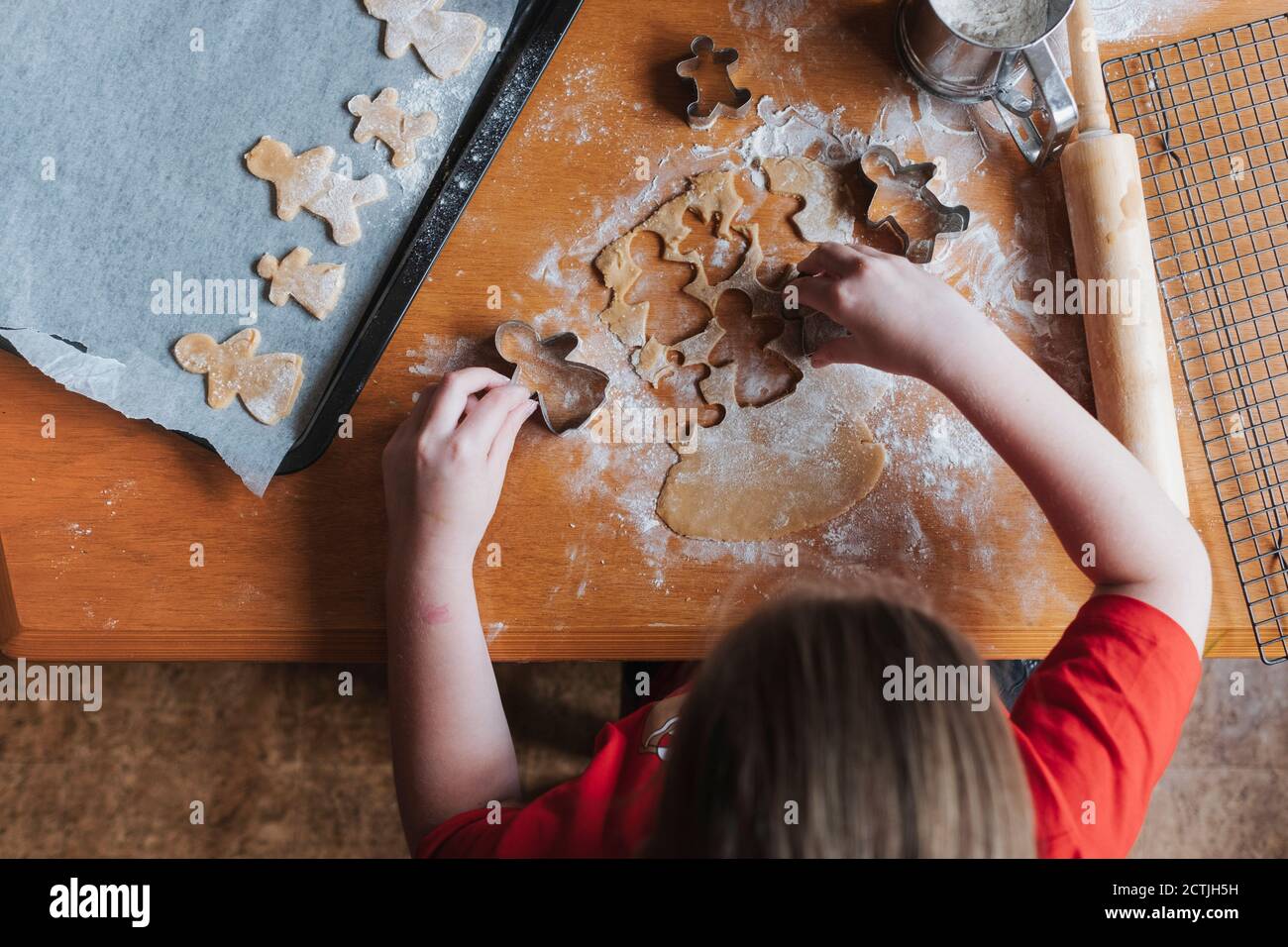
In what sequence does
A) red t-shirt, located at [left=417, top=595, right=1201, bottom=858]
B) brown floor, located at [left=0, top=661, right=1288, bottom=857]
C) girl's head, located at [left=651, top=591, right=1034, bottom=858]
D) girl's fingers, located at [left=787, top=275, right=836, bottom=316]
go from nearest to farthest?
girl's head, located at [left=651, top=591, right=1034, bottom=858], red t-shirt, located at [left=417, top=595, right=1201, bottom=858], girl's fingers, located at [left=787, top=275, right=836, bottom=316], brown floor, located at [left=0, top=661, right=1288, bottom=857]

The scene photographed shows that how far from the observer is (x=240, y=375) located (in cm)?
79

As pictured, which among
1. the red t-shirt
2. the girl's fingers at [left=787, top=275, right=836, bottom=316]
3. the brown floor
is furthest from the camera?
the brown floor

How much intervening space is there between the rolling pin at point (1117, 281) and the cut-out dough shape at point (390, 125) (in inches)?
24.4

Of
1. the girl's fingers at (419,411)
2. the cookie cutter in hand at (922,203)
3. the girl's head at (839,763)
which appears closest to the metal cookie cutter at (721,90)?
the cookie cutter in hand at (922,203)

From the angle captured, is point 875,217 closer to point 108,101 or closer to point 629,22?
point 629,22

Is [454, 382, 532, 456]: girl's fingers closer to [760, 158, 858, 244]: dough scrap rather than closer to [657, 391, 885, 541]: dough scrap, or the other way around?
[657, 391, 885, 541]: dough scrap

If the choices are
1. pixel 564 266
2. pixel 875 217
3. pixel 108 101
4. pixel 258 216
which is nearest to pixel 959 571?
pixel 875 217

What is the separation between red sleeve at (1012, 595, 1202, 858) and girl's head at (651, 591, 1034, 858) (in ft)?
0.42

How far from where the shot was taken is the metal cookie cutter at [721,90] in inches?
32.4

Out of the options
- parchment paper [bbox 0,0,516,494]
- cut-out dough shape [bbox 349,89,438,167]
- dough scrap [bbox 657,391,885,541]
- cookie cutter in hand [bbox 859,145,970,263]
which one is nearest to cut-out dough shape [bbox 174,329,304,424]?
parchment paper [bbox 0,0,516,494]

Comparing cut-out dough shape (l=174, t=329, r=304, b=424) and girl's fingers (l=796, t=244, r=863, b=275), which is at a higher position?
girl's fingers (l=796, t=244, r=863, b=275)

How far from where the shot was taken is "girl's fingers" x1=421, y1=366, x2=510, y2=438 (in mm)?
759

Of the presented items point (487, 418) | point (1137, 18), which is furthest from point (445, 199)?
point (1137, 18)

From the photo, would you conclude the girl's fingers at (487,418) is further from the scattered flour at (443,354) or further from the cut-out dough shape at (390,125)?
the cut-out dough shape at (390,125)
